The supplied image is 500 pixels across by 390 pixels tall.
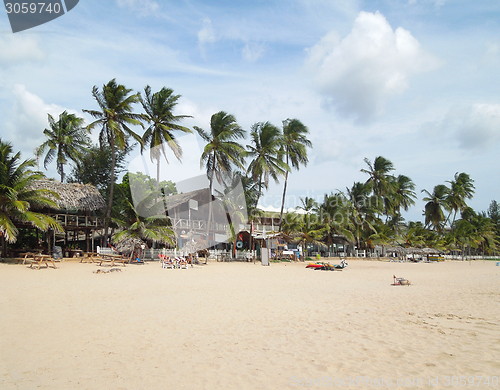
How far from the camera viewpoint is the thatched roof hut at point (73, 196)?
757 inches

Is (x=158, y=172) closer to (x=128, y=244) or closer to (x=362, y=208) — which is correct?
(x=128, y=244)

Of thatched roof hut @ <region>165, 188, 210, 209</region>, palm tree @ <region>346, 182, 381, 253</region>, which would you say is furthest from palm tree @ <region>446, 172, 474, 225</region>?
thatched roof hut @ <region>165, 188, 210, 209</region>

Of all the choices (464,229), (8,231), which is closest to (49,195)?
(8,231)

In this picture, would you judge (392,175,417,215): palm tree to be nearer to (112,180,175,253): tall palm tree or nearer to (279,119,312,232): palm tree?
(279,119,312,232): palm tree

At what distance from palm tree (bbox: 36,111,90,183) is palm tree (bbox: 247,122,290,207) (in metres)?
13.7

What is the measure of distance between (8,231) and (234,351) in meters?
14.7

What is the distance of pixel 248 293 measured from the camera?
30.5 ft

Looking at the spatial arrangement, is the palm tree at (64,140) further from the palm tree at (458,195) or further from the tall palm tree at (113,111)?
the palm tree at (458,195)

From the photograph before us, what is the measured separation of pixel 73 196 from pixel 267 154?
1416 cm

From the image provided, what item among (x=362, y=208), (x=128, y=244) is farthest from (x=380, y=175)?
(x=128, y=244)

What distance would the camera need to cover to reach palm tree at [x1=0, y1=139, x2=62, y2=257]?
15617 millimetres

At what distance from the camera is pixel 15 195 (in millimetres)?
16016

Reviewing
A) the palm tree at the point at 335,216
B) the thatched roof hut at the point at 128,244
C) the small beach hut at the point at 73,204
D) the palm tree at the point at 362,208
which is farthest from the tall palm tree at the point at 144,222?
the palm tree at the point at 362,208

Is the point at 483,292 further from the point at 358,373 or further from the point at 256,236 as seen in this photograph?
the point at 256,236
